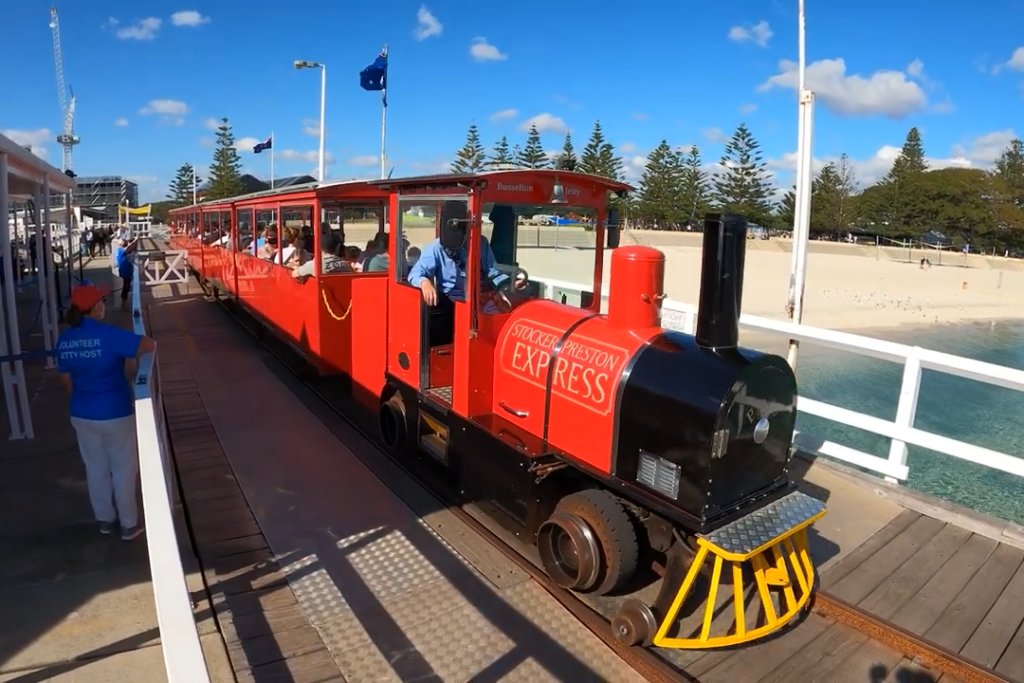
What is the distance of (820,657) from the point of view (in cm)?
321

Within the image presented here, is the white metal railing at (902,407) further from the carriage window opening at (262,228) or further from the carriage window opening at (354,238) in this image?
the carriage window opening at (262,228)

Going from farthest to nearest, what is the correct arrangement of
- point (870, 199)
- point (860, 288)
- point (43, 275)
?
point (870, 199)
point (860, 288)
point (43, 275)

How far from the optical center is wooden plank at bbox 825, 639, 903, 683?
3.06m

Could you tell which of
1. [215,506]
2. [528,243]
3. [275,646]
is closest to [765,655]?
[275,646]

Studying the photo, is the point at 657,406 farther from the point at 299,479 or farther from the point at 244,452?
the point at 244,452

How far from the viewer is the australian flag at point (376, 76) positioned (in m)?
15.6

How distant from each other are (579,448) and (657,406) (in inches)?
26.6

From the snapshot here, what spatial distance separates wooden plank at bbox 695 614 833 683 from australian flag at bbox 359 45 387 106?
14.8 meters

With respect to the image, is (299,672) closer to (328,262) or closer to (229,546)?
(229,546)

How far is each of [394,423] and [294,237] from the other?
395 cm

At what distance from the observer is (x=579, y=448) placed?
3.78 meters

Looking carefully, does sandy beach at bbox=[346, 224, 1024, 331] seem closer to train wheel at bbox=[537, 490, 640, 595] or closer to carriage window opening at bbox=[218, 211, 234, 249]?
carriage window opening at bbox=[218, 211, 234, 249]

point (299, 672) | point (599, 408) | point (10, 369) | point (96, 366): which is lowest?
point (299, 672)

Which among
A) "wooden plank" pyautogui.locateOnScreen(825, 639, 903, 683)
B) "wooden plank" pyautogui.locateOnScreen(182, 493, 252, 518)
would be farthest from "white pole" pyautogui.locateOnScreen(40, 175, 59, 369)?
"wooden plank" pyautogui.locateOnScreen(825, 639, 903, 683)
